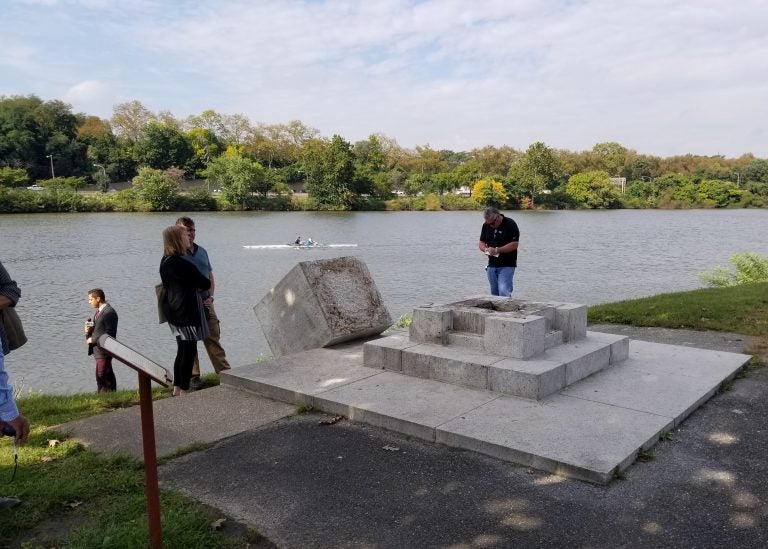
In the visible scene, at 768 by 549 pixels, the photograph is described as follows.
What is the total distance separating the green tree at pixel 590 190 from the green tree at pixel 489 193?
40.3 ft

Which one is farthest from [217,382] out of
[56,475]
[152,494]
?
[152,494]

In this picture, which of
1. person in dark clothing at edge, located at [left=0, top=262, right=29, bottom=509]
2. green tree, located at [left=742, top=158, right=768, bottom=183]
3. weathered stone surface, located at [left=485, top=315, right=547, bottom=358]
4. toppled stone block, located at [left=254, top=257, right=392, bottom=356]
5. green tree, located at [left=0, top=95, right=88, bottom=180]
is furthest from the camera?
green tree, located at [left=742, top=158, right=768, bottom=183]

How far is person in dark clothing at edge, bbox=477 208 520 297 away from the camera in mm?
9094

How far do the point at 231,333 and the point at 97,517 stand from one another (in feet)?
41.9

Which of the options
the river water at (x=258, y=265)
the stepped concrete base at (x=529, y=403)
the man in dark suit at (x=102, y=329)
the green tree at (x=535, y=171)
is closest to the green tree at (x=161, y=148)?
the river water at (x=258, y=265)

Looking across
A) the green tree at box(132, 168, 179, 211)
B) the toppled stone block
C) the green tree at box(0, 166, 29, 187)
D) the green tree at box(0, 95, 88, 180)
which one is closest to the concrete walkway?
the toppled stone block

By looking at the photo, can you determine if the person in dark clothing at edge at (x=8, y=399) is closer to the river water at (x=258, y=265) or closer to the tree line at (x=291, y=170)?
the river water at (x=258, y=265)

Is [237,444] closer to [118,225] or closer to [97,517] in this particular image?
[97,517]

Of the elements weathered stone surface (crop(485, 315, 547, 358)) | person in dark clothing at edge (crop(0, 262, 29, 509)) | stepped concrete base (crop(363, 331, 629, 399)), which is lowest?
stepped concrete base (crop(363, 331, 629, 399))

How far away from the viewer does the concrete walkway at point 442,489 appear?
11.3 ft

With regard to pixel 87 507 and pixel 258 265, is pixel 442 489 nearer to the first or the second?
pixel 87 507

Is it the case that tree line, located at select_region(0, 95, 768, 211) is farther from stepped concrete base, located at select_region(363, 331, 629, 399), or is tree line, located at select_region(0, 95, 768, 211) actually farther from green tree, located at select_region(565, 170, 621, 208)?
stepped concrete base, located at select_region(363, 331, 629, 399)

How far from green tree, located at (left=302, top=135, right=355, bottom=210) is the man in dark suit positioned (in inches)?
2815

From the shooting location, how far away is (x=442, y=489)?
13.0 ft
